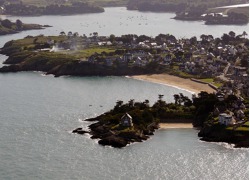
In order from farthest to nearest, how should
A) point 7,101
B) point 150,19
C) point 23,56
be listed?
point 150,19 → point 23,56 → point 7,101

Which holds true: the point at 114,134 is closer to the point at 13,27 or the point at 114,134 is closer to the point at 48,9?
the point at 13,27

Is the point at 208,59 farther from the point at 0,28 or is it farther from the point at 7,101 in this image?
the point at 0,28

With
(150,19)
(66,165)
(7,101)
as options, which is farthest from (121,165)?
(150,19)

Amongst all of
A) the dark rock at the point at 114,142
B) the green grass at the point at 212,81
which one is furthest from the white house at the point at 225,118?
the green grass at the point at 212,81

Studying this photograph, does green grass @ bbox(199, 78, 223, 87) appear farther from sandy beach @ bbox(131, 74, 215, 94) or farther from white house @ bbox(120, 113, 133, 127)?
white house @ bbox(120, 113, 133, 127)

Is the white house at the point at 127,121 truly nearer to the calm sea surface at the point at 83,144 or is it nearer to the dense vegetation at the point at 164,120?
the dense vegetation at the point at 164,120

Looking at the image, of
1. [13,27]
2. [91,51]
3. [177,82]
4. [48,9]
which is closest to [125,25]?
[13,27]
